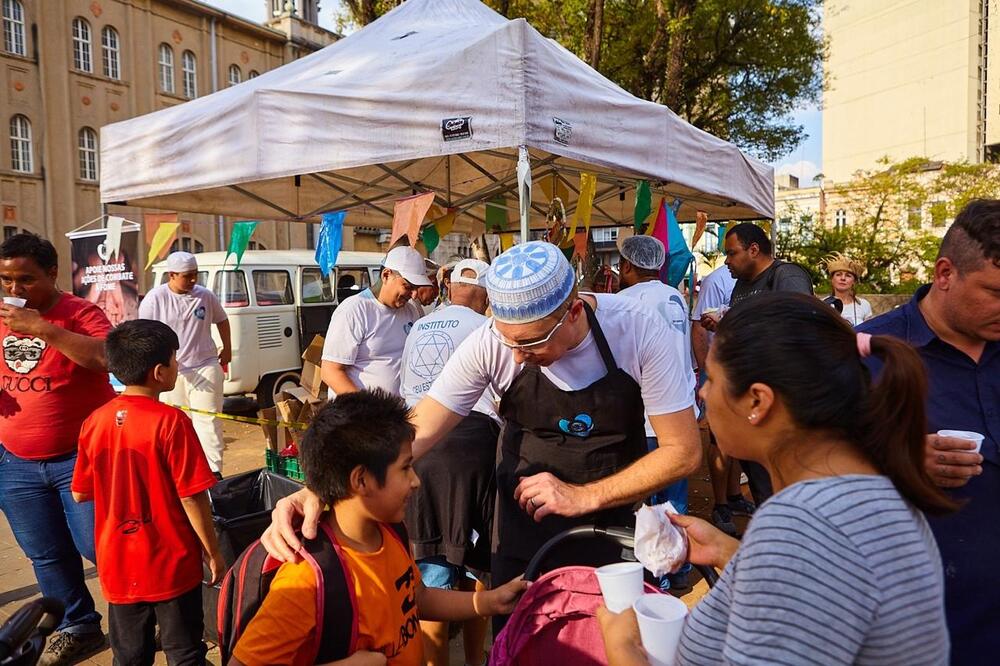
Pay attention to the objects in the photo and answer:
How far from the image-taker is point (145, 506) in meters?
2.49

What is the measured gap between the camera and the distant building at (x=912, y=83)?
39844mm

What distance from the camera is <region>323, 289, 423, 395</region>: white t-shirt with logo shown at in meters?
4.05

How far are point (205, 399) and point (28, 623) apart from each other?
5.05 m

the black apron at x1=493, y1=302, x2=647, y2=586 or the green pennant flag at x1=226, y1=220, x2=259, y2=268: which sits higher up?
the green pennant flag at x1=226, y1=220, x2=259, y2=268

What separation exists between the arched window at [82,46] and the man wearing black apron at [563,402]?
25.4 meters

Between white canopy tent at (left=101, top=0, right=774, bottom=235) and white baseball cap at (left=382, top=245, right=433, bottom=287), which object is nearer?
white canopy tent at (left=101, top=0, right=774, bottom=235)

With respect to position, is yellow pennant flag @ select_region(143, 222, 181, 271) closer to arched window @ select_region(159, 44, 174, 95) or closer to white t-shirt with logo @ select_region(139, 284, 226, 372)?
white t-shirt with logo @ select_region(139, 284, 226, 372)

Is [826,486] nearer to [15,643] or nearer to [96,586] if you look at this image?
[15,643]

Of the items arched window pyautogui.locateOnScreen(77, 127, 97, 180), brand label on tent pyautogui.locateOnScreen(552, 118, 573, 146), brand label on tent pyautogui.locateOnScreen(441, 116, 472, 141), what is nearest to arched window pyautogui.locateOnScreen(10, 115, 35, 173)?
arched window pyautogui.locateOnScreen(77, 127, 97, 180)

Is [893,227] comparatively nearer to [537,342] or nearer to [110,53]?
[537,342]

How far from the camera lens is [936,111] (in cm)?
4144

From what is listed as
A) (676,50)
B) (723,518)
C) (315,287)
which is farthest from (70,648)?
(676,50)

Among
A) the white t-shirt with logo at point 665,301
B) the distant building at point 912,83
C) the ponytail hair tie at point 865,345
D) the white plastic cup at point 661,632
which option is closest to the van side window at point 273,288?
the white t-shirt with logo at point 665,301

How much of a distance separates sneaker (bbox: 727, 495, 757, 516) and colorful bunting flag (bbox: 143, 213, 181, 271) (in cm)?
478
